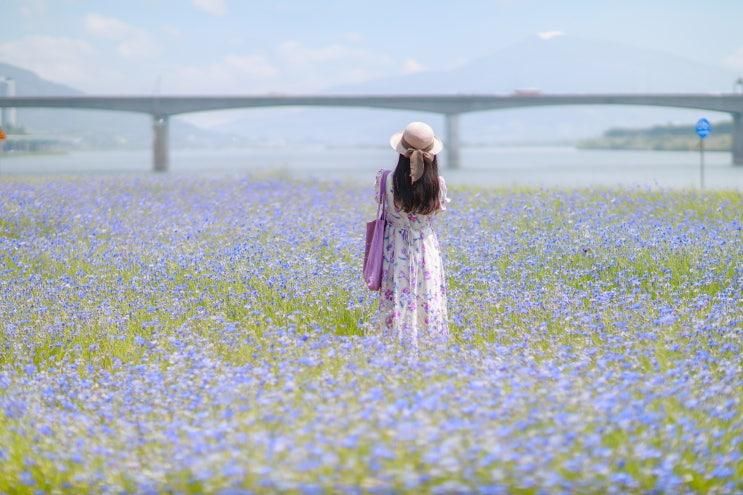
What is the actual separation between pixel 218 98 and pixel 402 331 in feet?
162

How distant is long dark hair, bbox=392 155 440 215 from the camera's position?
562 centimetres

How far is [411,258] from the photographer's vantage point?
5.92 meters

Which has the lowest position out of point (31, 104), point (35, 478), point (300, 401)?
point (35, 478)

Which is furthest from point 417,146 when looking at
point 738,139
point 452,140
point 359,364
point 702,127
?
point 738,139

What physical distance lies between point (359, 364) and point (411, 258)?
1657 millimetres

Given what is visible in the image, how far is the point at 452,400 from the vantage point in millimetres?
3512

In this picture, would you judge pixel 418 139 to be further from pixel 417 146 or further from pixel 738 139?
pixel 738 139

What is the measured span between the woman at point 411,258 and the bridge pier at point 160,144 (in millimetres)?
43928

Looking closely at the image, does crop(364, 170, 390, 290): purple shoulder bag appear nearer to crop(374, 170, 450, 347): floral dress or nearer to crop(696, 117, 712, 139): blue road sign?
crop(374, 170, 450, 347): floral dress

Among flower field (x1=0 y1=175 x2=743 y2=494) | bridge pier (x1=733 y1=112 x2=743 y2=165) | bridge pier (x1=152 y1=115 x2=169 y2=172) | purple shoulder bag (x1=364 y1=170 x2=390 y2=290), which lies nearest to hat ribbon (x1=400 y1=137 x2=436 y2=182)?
Result: purple shoulder bag (x1=364 y1=170 x2=390 y2=290)

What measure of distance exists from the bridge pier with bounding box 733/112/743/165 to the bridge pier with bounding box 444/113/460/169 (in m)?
15.7

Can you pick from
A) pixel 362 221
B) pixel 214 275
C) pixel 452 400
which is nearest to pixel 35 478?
pixel 452 400

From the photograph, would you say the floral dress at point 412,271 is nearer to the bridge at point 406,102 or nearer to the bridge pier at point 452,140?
the bridge at point 406,102

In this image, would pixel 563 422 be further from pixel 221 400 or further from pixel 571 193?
pixel 571 193
